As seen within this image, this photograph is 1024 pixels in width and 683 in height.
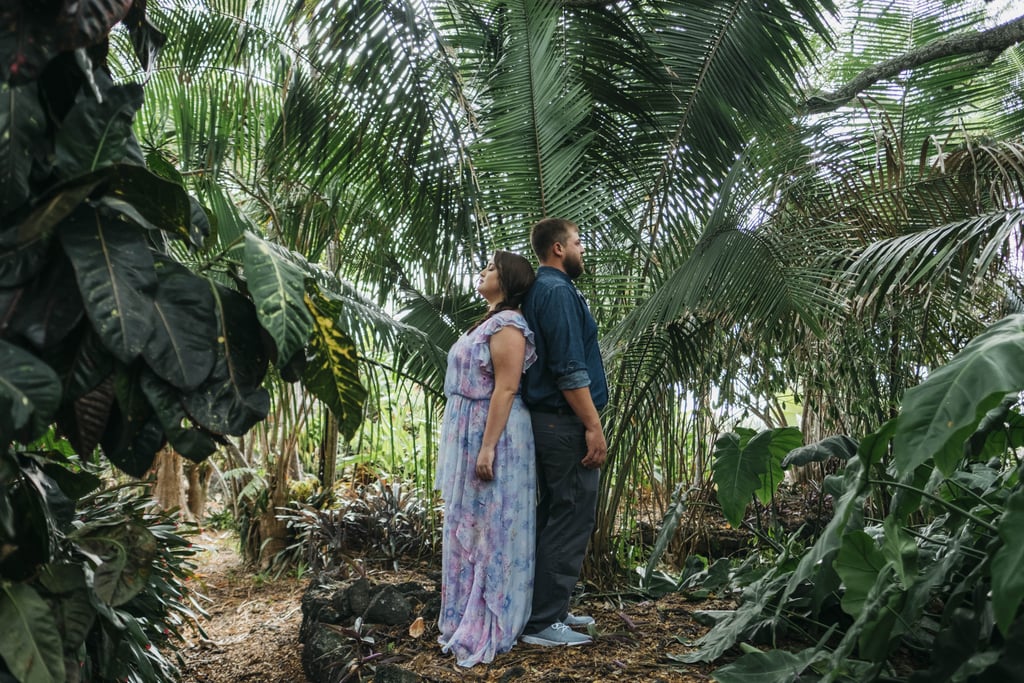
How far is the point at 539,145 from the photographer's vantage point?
4.28 meters

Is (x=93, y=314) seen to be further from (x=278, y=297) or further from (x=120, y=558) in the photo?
(x=120, y=558)

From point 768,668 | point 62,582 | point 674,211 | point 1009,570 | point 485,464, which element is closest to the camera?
point 1009,570

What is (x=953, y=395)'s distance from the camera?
1.63 metres

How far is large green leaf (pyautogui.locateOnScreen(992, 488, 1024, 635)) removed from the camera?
5.08 ft

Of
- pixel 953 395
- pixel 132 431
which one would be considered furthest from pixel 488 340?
pixel 953 395

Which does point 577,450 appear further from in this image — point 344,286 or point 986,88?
point 986,88

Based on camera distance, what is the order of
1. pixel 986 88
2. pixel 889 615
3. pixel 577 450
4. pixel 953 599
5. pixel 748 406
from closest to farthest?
pixel 889 615
pixel 953 599
pixel 577 450
pixel 748 406
pixel 986 88

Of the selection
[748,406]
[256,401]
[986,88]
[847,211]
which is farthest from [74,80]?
[986,88]

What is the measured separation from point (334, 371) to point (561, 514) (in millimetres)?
1837

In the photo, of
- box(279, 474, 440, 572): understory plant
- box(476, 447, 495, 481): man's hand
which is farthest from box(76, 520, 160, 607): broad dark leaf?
box(279, 474, 440, 572): understory plant

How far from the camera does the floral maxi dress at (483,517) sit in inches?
133

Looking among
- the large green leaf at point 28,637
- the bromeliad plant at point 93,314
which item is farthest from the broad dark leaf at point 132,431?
the large green leaf at point 28,637

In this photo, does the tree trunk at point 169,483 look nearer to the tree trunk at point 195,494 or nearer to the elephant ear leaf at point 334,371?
the tree trunk at point 195,494

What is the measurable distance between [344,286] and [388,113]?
3.13ft
